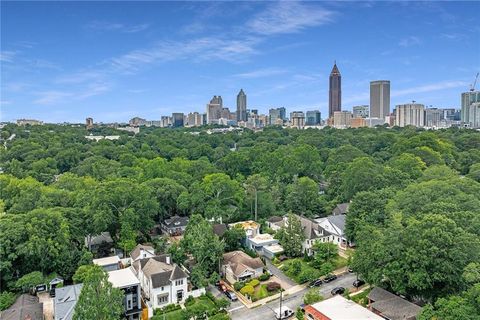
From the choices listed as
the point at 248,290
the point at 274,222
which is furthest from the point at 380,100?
the point at 248,290

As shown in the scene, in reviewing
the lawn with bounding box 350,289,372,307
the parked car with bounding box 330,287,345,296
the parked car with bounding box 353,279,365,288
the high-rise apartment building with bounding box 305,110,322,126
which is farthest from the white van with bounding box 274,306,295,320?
the high-rise apartment building with bounding box 305,110,322,126

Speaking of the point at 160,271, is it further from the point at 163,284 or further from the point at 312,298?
the point at 312,298

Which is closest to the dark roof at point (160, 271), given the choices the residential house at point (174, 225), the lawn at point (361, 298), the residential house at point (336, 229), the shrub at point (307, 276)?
the shrub at point (307, 276)

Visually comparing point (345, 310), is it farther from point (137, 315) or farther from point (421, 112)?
point (421, 112)

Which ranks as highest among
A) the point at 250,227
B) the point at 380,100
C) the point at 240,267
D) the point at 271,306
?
the point at 380,100

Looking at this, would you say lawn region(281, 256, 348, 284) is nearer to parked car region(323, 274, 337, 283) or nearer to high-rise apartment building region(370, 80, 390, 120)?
parked car region(323, 274, 337, 283)

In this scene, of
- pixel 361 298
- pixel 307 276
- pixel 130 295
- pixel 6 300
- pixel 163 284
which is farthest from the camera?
pixel 307 276

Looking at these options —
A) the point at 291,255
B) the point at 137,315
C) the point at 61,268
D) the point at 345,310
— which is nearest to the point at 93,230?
the point at 61,268
